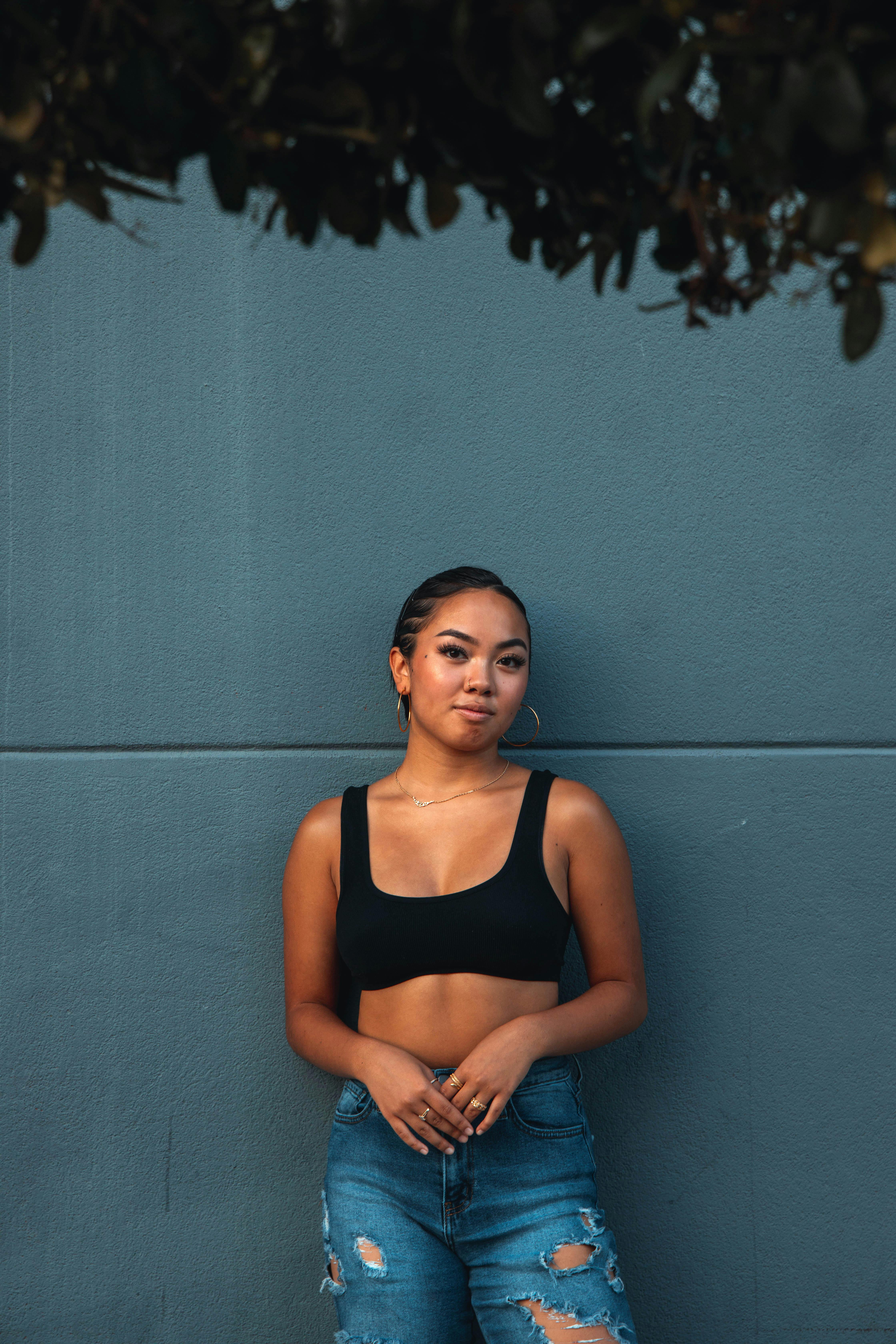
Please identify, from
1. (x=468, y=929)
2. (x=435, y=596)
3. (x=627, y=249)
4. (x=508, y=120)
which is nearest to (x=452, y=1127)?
(x=468, y=929)

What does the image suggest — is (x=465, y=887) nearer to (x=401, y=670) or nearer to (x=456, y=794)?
(x=456, y=794)

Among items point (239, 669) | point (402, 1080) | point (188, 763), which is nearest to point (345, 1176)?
point (402, 1080)

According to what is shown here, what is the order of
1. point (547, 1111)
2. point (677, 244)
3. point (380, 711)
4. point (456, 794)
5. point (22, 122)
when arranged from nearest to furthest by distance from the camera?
1. point (22, 122)
2. point (677, 244)
3. point (547, 1111)
4. point (456, 794)
5. point (380, 711)

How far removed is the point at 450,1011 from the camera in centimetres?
219

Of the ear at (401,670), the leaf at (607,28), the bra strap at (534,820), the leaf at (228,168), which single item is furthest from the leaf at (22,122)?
the bra strap at (534,820)

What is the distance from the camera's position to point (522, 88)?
939 mm

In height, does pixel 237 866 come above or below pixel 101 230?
below

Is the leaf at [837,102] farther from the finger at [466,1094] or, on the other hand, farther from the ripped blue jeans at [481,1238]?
the ripped blue jeans at [481,1238]

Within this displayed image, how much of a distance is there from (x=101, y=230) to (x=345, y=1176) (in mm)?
2578

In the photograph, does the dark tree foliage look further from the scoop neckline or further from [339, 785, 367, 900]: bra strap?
[339, 785, 367, 900]: bra strap

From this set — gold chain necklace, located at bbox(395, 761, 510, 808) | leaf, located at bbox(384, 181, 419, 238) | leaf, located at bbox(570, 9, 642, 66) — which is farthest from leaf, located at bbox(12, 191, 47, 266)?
gold chain necklace, located at bbox(395, 761, 510, 808)

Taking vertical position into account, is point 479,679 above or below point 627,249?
below

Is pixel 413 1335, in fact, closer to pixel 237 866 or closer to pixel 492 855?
pixel 492 855

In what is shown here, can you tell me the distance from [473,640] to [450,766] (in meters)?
0.33
